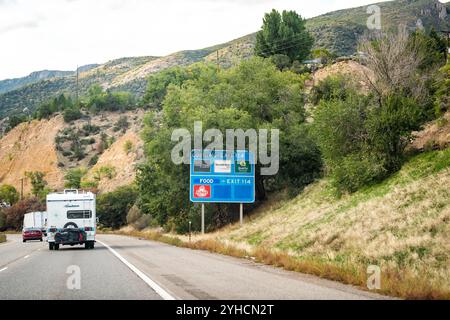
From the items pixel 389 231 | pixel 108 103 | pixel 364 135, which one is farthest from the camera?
pixel 108 103

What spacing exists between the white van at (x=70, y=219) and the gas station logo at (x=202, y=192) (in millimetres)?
7312

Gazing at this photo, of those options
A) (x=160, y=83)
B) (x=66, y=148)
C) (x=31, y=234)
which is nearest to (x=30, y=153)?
(x=66, y=148)

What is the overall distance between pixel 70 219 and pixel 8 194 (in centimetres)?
10939

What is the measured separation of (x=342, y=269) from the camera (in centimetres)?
1641

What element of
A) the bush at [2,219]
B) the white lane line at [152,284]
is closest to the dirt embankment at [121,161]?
the bush at [2,219]

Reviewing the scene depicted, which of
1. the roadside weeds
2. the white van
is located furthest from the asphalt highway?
the white van

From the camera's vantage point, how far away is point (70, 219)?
35.9 m

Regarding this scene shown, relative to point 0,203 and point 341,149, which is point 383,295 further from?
point 0,203

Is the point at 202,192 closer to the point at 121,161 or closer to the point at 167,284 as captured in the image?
the point at 167,284

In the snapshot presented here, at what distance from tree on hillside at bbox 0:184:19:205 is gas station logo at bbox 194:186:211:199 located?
107 meters

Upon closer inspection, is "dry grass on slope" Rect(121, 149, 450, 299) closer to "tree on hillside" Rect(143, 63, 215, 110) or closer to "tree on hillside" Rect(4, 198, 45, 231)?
"tree on hillside" Rect(4, 198, 45, 231)
